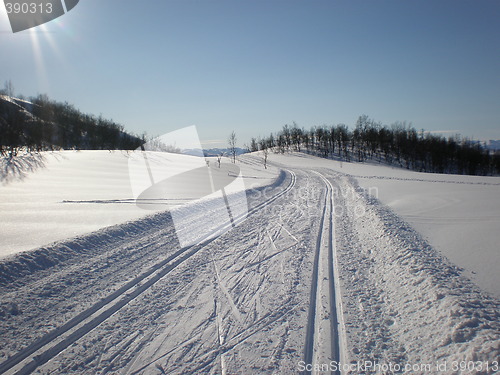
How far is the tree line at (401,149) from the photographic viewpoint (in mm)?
69188

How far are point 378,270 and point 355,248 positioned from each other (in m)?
1.17

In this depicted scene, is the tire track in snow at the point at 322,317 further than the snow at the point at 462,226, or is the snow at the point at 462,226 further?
the snow at the point at 462,226

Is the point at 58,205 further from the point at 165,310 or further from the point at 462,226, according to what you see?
the point at 462,226

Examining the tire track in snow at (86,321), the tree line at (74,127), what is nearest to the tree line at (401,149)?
the tree line at (74,127)

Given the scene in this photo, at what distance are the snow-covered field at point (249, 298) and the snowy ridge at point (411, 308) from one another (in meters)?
0.02

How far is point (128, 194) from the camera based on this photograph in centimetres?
1278

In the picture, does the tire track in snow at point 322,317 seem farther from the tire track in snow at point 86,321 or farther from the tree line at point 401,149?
the tree line at point 401,149

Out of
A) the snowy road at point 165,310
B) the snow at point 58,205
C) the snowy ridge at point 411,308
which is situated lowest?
the snowy ridge at point 411,308

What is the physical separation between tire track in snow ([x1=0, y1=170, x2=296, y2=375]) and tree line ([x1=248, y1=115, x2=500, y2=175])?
62.7 m

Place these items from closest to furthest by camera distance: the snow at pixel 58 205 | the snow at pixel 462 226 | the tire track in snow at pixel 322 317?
the tire track in snow at pixel 322 317 → the snow at pixel 462 226 → the snow at pixel 58 205

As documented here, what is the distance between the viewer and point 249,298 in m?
4.08

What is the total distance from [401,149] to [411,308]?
82.7 metres

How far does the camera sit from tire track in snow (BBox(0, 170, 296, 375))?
2873mm

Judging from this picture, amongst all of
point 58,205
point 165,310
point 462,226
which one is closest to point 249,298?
point 165,310
